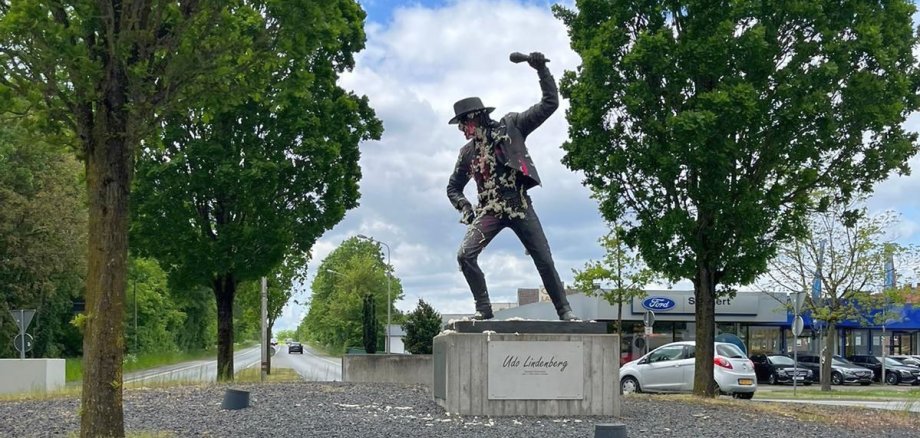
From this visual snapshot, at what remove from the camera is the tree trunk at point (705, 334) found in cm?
1717

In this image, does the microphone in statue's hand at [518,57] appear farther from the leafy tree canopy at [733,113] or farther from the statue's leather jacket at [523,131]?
the leafy tree canopy at [733,113]

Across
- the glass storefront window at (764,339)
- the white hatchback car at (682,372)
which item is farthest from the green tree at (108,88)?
the glass storefront window at (764,339)

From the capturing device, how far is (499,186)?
37.8 ft

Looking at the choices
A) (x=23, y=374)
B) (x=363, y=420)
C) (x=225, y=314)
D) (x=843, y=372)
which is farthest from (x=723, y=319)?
(x=363, y=420)

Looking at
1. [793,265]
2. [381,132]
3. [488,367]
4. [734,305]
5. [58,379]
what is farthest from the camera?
[734,305]

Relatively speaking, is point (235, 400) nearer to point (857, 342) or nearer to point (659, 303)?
point (659, 303)

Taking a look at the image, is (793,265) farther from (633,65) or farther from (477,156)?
(477,156)

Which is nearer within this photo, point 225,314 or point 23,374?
point 23,374

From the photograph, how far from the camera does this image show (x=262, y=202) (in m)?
20.5

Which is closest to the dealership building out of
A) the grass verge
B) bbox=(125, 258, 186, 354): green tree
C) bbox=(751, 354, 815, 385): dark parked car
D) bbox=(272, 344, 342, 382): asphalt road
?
bbox=(751, 354, 815, 385): dark parked car

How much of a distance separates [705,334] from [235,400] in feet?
29.6

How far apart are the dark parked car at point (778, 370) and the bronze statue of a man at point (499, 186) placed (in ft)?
88.0

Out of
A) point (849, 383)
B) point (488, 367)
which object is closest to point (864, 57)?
point (488, 367)

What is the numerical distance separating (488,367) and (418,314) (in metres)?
22.3
